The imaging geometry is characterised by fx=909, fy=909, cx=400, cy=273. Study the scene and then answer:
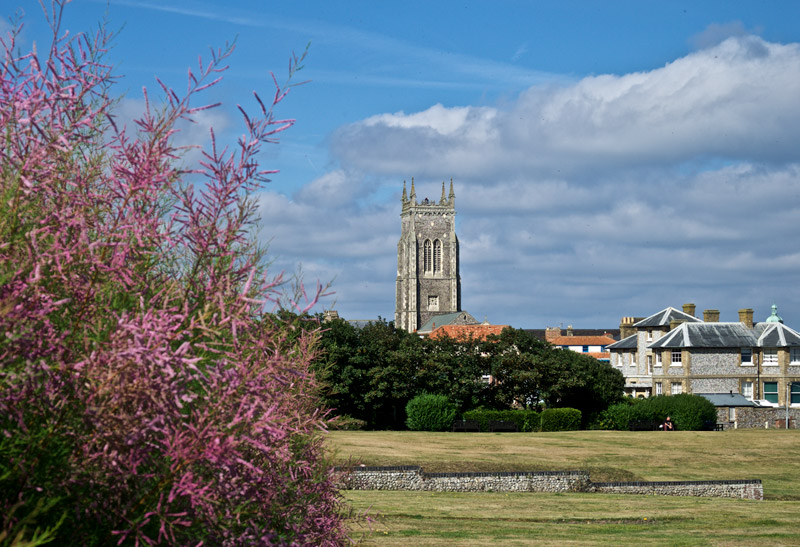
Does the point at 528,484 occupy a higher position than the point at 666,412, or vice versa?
the point at 666,412

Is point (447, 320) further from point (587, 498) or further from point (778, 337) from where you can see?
point (587, 498)

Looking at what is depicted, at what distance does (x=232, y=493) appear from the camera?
6.41 m

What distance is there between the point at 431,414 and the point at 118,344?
4979 cm

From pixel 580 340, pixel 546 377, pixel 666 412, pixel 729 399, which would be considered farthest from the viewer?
pixel 580 340

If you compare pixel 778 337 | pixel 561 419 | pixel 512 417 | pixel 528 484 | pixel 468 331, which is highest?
pixel 468 331

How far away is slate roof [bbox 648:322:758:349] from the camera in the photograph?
230 feet

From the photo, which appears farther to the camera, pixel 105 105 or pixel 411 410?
pixel 411 410

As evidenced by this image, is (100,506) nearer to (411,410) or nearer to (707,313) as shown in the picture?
(411,410)

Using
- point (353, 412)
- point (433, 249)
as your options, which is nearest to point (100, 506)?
point (353, 412)

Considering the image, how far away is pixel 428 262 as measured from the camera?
16788cm

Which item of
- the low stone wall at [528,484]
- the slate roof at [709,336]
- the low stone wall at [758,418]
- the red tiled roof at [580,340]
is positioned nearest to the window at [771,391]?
the slate roof at [709,336]

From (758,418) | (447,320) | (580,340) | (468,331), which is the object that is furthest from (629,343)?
(447,320)

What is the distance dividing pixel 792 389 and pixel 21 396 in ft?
233

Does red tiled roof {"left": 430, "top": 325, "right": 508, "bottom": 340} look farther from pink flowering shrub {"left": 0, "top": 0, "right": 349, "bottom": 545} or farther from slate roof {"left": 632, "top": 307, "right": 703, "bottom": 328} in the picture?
pink flowering shrub {"left": 0, "top": 0, "right": 349, "bottom": 545}
